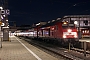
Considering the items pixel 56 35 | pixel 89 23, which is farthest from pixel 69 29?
pixel 89 23

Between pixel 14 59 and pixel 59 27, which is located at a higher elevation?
pixel 59 27

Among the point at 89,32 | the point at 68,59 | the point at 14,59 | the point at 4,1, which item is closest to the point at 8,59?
the point at 14,59

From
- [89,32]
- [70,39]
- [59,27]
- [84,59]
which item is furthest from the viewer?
[89,32]

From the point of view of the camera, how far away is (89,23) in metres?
83.0

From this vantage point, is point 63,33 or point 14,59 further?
point 63,33

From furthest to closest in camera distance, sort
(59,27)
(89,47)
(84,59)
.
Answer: (59,27) → (89,47) → (84,59)

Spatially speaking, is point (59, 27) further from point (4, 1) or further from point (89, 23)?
point (89, 23)

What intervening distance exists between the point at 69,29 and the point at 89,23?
53.8 meters

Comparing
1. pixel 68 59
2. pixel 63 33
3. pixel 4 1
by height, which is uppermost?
pixel 4 1

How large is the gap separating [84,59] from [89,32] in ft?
208

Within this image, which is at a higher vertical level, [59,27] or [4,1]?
[4,1]

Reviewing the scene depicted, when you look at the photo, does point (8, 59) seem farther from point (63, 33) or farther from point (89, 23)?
point (89, 23)

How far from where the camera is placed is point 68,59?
16.7m

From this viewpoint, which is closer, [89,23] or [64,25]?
[64,25]
